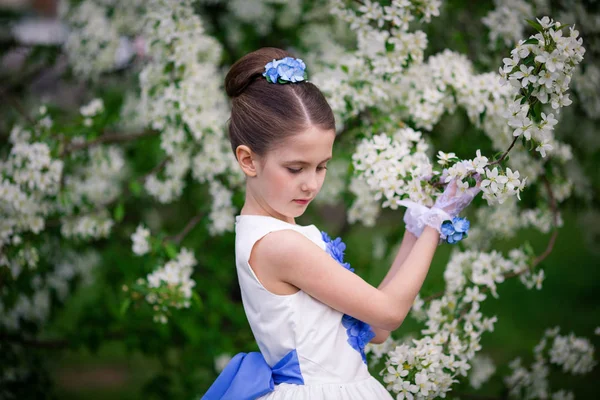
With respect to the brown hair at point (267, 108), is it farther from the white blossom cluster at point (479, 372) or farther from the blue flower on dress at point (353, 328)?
the white blossom cluster at point (479, 372)

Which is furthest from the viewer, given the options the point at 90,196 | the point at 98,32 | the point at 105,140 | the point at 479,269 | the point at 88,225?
the point at 98,32

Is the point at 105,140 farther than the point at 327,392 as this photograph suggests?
Yes

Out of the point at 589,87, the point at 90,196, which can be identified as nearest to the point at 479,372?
the point at 589,87

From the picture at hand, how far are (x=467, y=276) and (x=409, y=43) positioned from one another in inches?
38.2

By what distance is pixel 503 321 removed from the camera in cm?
669

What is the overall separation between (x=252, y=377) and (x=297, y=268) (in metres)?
A: 0.40

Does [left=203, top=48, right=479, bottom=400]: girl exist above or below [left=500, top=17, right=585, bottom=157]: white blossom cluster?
below

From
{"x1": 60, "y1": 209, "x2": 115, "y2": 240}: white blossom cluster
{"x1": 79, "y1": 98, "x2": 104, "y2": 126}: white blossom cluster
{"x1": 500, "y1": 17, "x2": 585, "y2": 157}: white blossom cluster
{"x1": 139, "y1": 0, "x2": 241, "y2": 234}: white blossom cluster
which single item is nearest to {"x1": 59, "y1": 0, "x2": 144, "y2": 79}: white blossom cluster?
Answer: {"x1": 79, "y1": 98, "x2": 104, "y2": 126}: white blossom cluster

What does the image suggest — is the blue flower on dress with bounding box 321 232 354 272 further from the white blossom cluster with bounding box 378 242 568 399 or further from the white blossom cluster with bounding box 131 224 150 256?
the white blossom cluster with bounding box 131 224 150 256

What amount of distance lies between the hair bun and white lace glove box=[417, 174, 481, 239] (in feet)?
2.15

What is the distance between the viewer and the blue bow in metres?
1.88

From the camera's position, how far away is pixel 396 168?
2.31 meters

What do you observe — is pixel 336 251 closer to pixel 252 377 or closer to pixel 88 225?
pixel 252 377

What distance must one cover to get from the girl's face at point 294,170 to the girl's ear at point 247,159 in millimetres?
21
